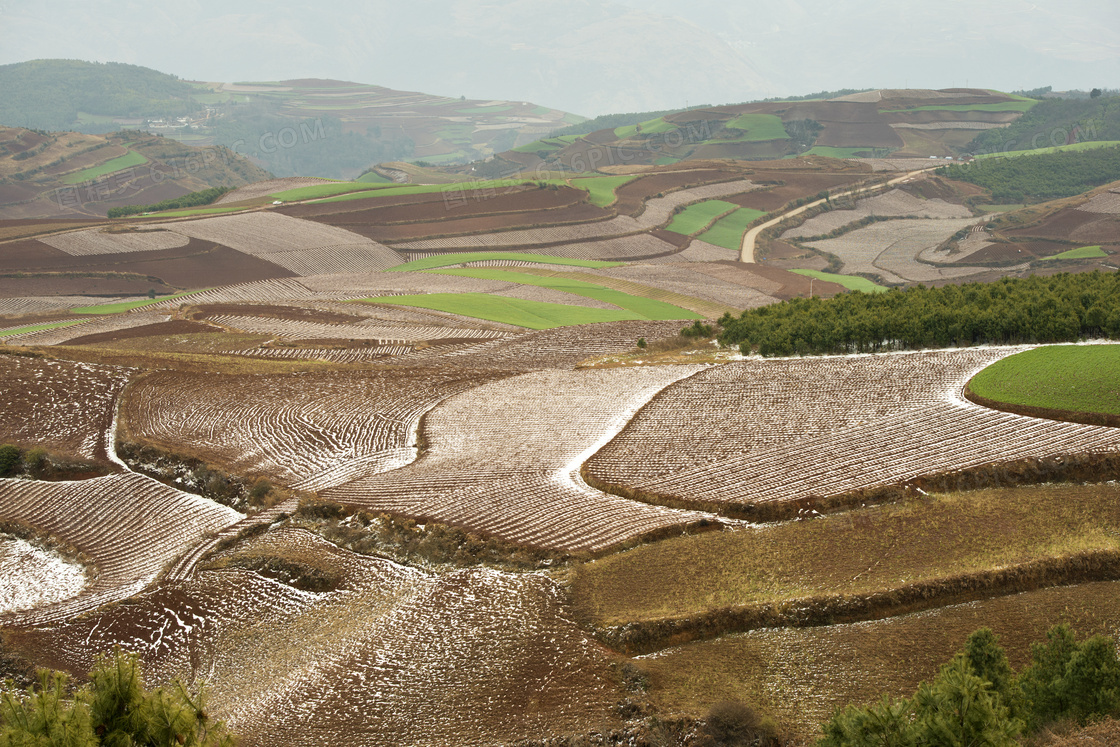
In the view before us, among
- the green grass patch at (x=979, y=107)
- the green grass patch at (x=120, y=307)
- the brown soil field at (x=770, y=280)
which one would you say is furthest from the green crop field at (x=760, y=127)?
the green grass patch at (x=120, y=307)

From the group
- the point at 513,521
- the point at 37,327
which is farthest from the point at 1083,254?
the point at 37,327

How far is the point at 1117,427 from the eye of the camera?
27406 mm

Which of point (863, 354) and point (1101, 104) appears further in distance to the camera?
point (1101, 104)

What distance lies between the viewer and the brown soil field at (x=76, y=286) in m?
80.0

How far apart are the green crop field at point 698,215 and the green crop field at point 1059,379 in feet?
254

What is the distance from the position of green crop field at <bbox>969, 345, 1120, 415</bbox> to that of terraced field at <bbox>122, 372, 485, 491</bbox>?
23.3 meters

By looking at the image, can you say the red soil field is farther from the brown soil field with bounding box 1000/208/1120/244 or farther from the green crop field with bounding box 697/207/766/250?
the brown soil field with bounding box 1000/208/1120/244

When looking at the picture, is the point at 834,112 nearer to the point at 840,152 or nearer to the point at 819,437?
the point at 840,152

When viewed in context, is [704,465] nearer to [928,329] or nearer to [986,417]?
[986,417]

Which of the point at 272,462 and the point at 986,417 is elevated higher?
the point at 986,417

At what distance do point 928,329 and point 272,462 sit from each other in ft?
108

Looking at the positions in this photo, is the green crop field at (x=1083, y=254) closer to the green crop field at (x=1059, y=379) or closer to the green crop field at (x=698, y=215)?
the green crop field at (x=698, y=215)

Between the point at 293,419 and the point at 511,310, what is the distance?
3186 centimetres

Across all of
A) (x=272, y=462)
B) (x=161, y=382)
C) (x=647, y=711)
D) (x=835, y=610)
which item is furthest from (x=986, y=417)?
(x=161, y=382)
